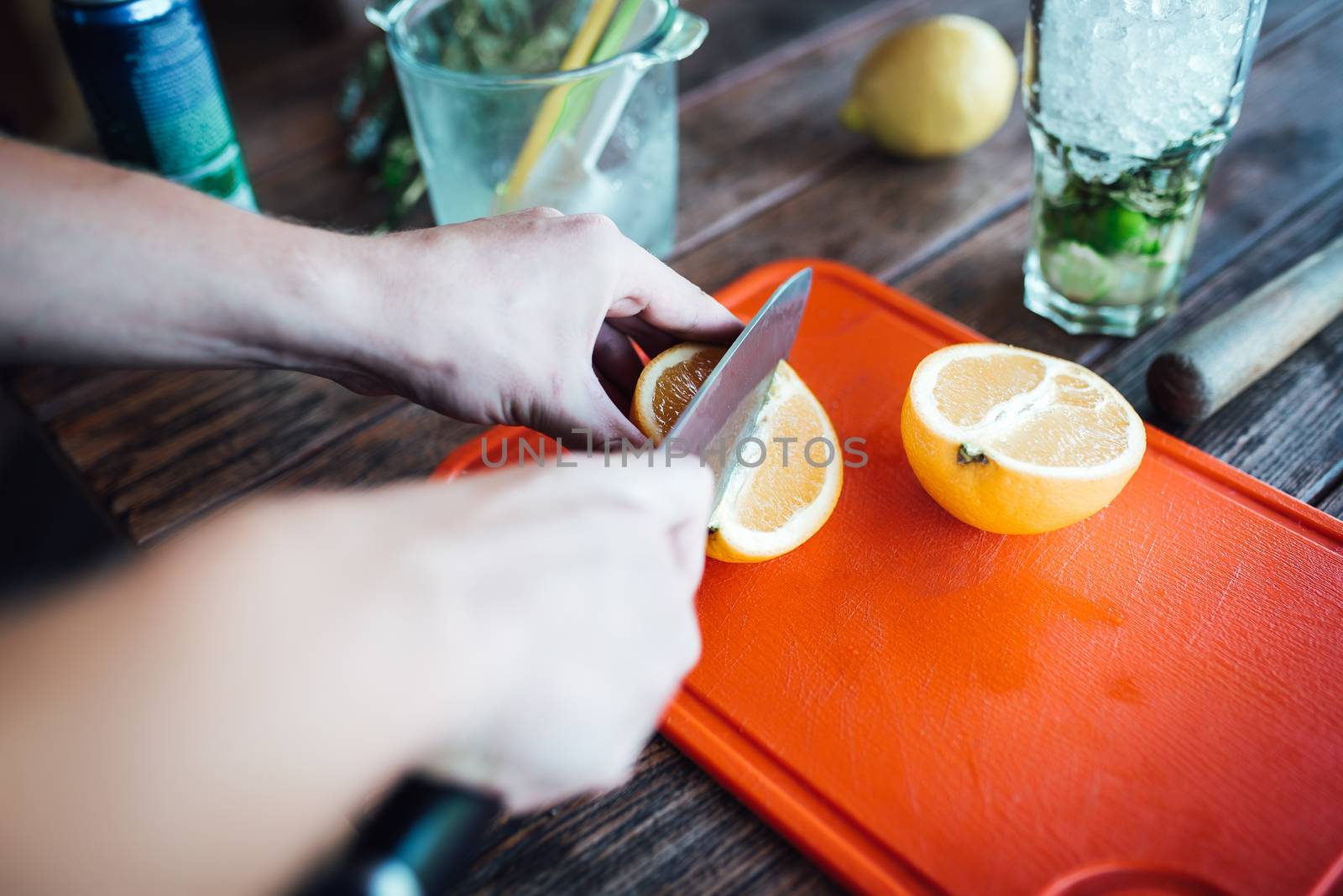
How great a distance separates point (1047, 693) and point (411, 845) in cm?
55

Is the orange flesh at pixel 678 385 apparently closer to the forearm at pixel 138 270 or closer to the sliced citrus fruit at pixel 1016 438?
the sliced citrus fruit at pixel 1016 438

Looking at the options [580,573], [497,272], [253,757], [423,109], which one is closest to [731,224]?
[423,109]

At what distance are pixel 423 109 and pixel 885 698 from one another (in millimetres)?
894

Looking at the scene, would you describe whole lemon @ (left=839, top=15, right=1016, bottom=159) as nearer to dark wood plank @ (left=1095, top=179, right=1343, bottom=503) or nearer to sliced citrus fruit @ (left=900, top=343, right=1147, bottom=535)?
dark wood plank @ (left=1095, top=179, right=1343, bottom=503)

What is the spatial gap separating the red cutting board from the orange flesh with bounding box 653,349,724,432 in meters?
0.16

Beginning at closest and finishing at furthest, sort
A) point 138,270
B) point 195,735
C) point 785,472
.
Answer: point 195,735
point 138,270
point 785,472

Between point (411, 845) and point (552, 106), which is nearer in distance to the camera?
point (411, 845)

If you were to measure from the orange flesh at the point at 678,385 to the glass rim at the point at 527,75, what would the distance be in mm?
369

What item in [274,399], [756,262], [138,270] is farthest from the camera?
[756,262]

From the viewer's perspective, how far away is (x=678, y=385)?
1000 millimetres

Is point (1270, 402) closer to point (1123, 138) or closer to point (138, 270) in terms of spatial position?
point (1123, 138)

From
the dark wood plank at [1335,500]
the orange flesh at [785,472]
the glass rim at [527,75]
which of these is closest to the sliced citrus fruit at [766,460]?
the orange flesh at [785,472]

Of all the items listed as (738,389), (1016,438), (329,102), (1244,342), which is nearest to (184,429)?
(738,389)

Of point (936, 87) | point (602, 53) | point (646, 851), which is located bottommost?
point (646, 851)
